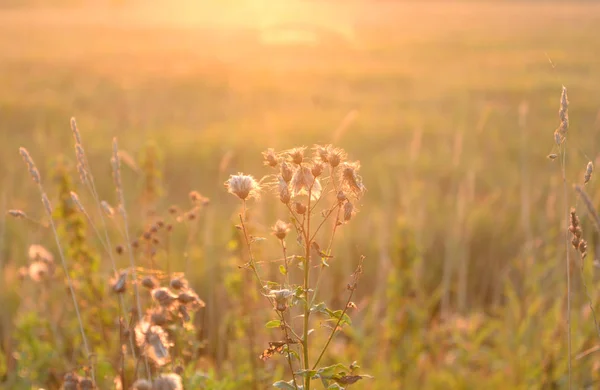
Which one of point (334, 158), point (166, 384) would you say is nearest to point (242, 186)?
point (334, 158)

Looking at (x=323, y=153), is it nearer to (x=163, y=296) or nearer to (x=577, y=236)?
(x=163, y=296)

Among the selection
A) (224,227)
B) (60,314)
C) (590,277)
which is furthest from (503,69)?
(60,314)

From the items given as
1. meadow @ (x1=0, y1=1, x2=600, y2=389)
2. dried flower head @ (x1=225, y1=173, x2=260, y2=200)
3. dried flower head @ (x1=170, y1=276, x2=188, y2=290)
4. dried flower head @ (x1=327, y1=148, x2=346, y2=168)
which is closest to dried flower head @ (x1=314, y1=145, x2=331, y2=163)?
dried flower head @ (x1=327, y1=148, x2=346, y2=168)

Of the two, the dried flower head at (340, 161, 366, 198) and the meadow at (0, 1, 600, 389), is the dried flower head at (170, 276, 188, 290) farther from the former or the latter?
the dried flower head at (340, 161, 366, 198)

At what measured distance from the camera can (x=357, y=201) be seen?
1.64 metres

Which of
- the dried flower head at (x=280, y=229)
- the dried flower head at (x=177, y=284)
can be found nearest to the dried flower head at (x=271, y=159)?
the dried flower head at (x=280, y=229)

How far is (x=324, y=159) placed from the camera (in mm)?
1518

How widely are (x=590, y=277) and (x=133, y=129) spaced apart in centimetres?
543

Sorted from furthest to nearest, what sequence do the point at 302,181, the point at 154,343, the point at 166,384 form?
the point at 302,181
the point at 154,343
the point at 166,384

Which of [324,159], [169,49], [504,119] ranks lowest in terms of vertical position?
[324,159]

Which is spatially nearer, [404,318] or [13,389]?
[13,389]

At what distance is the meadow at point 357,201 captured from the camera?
3.09 metres

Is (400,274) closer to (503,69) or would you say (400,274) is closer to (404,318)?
(404,318)

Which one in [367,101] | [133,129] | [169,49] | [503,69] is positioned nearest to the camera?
[133,129]
